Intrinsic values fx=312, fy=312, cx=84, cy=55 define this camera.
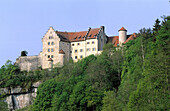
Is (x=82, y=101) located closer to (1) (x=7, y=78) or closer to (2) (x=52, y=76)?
(2) (x=52, y=76)

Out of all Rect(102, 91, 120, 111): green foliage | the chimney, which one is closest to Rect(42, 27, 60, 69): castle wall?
the chimney

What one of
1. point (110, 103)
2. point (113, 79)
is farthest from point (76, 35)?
point (110, 103)

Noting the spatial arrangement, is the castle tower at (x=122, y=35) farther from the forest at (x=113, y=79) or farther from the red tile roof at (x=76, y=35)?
the red tile roof at (x=76, y=35)

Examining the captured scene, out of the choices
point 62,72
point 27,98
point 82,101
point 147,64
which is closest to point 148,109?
point 147,64

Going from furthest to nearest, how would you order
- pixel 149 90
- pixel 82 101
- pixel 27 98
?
1. pixel 27 98
2. pixel 82 101
3. pixel 149 90

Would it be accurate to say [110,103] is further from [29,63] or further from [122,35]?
[29,63]

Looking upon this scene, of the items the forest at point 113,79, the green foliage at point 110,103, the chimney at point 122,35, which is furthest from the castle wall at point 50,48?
the green foliage at point 110,103

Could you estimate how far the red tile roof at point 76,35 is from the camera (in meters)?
82.7

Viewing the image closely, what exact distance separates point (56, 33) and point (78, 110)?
31.7m

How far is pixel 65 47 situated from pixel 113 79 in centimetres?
2323

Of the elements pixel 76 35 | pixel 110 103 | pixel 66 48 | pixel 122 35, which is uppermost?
pixel 76 35

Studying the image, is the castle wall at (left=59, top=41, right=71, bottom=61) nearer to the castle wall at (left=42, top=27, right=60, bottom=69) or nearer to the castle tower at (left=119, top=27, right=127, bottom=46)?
the castle wall at (left=42, top=27, right=60, bottom=69)

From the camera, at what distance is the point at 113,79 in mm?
64938

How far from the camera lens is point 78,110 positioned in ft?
190
